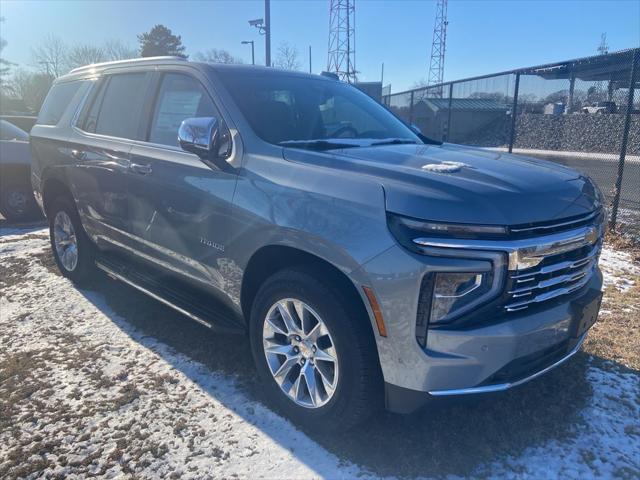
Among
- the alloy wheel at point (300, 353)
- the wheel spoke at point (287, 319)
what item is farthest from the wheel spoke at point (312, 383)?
the wheel spoke at point (287, 319)

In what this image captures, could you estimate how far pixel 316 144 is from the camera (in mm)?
3158

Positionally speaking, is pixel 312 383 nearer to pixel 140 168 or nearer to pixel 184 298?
pixel 184 298

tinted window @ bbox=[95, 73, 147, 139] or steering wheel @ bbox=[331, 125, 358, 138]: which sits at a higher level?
tinted window @ bbox=[95, 73, 147, 139]

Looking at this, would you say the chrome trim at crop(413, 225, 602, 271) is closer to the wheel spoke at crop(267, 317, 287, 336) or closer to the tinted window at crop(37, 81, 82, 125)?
the wheel spoke at crop(267, 317, 287, 336)

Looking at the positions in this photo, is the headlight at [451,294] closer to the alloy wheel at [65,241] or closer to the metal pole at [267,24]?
Answer: the alloy wheel at [65,241]

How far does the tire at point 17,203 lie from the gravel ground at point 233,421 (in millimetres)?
5235

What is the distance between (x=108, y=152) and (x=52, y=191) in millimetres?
1542

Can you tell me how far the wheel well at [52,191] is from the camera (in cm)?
499

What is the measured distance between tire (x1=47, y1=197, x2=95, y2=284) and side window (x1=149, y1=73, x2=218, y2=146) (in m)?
1.67

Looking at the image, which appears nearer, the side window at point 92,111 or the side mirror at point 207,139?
the side mirror at point 207,139

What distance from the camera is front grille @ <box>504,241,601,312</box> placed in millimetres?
2270

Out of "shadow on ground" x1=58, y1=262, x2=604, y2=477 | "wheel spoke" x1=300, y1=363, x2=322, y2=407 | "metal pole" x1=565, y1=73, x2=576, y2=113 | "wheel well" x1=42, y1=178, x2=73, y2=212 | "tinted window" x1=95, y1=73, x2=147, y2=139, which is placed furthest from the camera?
"metal pole" x1=565, y1=73, x2=576, y2=113

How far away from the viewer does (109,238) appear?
14.3 ft

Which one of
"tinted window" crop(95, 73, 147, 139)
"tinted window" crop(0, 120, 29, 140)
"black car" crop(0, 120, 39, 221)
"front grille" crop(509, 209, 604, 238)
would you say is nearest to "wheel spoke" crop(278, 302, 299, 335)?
"front grille" crop(509, 209, 604, 238)
